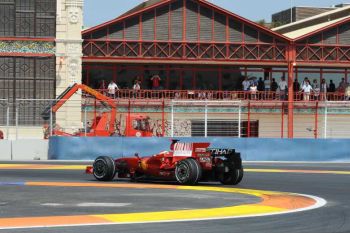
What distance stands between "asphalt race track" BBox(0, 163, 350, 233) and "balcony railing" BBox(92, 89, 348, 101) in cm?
2135

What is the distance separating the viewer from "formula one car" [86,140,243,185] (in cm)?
1831

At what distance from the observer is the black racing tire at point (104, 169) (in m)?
19.6

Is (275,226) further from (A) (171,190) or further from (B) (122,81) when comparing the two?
(B) (122,81)

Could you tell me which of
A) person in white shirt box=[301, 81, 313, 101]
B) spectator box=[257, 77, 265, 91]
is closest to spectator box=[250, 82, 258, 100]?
spectator box=[257, 77, 265, 91]

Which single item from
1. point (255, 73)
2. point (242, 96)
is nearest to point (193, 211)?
point (242, 96)

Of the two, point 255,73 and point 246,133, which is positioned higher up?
point 255,73

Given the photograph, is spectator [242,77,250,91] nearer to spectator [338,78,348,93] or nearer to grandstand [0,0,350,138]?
grandstand [0,0,350,138]

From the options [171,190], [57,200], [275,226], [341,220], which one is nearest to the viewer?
[275,226]

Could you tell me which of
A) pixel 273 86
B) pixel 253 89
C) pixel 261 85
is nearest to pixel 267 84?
pixel 261 85

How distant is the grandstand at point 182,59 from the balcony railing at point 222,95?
0.17 ft

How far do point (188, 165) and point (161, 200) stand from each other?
3114mm

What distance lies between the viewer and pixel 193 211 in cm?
1325

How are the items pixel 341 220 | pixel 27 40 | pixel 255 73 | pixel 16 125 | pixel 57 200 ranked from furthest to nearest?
1. pixel 255 73
2. pixel 27 40
3. pixel 16 125
4. pixel 57 200
5. pixel 341 220

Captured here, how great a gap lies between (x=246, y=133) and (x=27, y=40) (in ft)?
44.8
